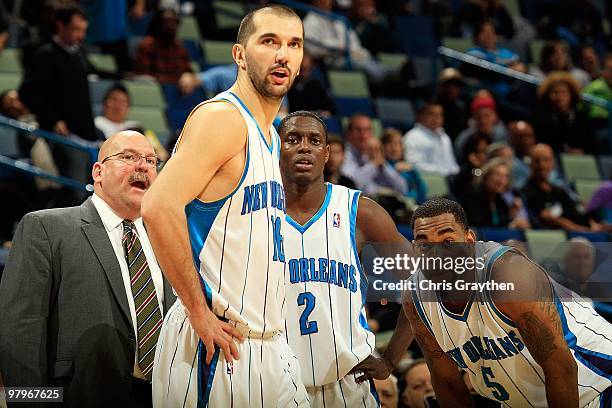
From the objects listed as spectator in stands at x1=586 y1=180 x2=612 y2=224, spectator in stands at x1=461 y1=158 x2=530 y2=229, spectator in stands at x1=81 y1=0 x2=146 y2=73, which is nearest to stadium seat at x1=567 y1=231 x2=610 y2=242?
spectator in stands at x1=461 y1=158 x2=530 y2=229

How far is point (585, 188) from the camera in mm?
10773

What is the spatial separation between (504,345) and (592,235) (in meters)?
4.91

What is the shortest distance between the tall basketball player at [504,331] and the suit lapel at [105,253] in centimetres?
127

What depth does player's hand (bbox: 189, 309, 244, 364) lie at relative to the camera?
3197 mm

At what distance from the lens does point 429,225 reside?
4.22 m

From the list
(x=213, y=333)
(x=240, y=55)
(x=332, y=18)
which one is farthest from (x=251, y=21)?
(x=332, y=18)

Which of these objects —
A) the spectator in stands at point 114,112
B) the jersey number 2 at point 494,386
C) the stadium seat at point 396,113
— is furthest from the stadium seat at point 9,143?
the jersey number 2 at point 494,386

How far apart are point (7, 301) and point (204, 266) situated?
1.16 m

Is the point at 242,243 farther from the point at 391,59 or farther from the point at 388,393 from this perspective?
the point at 391,59

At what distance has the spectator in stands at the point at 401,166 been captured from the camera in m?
9.60

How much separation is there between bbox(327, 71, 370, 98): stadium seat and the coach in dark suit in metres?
7.07

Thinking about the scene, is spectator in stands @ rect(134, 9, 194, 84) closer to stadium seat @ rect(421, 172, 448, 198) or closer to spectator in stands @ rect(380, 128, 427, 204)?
spectator in stands @ rect(380, 128, 427, 204)

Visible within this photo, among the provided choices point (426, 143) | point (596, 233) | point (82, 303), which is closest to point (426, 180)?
point (426, 143)

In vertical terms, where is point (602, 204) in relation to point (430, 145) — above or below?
below
